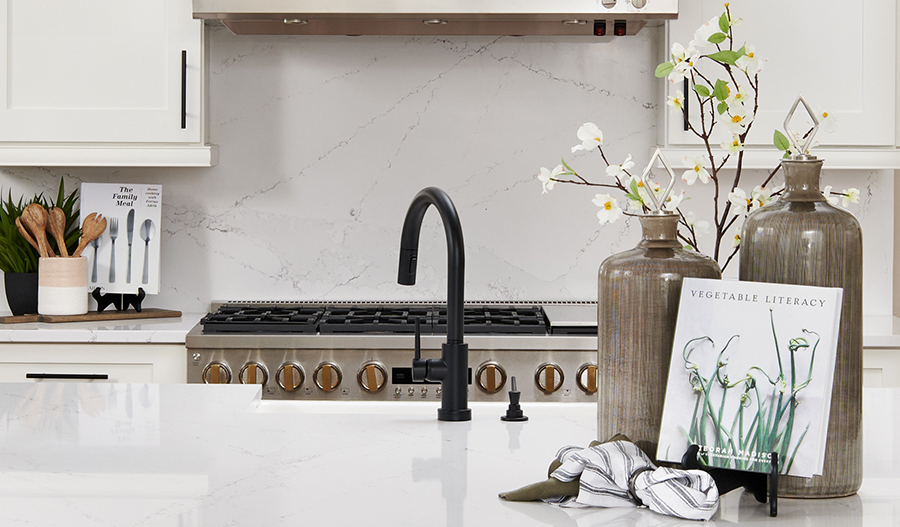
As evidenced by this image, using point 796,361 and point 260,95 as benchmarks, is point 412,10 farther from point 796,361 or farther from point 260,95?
point 796,361

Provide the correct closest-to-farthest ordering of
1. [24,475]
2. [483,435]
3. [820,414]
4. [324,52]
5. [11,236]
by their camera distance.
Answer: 1. [820,414]
2. [24,475]
3. [483,435]
4. [11,236]
5. [324,52]

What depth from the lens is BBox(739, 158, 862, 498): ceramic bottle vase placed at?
0.93 meters

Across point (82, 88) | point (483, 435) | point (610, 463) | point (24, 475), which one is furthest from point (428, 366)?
point (82, 88)

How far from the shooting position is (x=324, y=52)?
2.93 m

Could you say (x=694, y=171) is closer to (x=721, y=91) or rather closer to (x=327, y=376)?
(x=721, y=91)

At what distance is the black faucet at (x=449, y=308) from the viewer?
4.22 ft

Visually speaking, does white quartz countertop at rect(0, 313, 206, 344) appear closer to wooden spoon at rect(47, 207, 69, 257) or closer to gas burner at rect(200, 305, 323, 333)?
gas burner at rect(200, 305, 323, 333)

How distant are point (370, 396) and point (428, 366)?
3.81 ft

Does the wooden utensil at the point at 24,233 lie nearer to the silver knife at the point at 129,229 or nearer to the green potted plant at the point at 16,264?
the green potted plant at the point at 16,264

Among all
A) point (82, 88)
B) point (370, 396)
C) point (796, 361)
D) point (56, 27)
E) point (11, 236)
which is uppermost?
point (56, 27)

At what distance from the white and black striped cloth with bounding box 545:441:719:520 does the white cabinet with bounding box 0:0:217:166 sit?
6.51 feet

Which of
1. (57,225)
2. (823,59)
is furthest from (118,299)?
(823,59)

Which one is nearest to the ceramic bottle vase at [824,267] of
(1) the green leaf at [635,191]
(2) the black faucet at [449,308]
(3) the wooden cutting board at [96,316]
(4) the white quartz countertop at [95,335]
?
(1) the green leaf at [635,191]

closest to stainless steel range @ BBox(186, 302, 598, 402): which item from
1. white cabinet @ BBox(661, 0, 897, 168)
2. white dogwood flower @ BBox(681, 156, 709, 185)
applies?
white cabinet @ BBox(661, 0, 897, 168)
